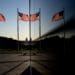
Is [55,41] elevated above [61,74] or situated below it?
above

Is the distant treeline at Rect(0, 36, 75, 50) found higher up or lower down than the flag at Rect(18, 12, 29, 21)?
lower down

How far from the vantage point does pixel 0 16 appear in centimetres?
192

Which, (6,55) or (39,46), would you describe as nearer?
(39,46)

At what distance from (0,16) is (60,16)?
831 mm

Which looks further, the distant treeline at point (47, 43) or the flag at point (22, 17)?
the flag at point (22, 17)

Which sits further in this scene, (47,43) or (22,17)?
(22,17)

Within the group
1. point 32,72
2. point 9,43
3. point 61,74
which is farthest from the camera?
point 9,43

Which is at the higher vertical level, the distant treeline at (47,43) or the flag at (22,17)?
the flag at (22,17)

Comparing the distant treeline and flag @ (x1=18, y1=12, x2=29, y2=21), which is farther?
flag @ (x1=18, y1=12, x2=29, y2=21)

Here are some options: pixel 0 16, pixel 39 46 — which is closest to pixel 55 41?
pixel 39 46

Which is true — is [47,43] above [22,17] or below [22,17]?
below

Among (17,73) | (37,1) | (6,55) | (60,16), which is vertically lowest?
(17,73)

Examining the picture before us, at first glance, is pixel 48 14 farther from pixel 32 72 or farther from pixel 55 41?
pixel 32 72

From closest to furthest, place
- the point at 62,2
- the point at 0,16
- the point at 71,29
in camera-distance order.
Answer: the point at 71,29 < the point at 62,2 < the point at 0,16
